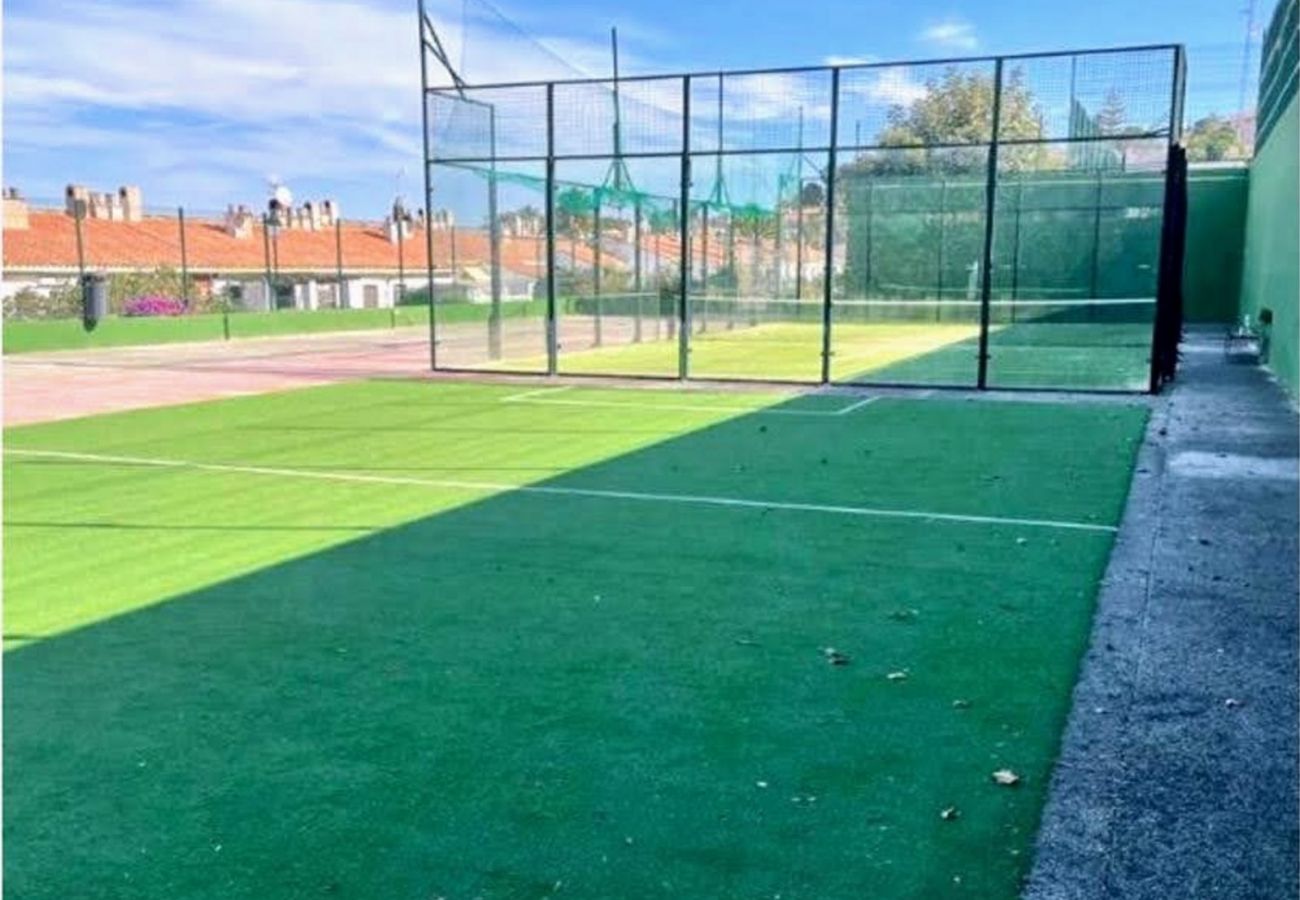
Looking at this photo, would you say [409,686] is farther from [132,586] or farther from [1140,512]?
[1140,512]

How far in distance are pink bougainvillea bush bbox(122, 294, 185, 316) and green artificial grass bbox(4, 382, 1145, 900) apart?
17673 millimetres

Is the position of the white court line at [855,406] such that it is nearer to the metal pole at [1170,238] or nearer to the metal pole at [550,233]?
the metal pole at [1170,238]

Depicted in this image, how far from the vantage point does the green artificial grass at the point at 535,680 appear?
2.91 m

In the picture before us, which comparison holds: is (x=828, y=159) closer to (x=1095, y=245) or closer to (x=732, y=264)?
(x=732, y=264)

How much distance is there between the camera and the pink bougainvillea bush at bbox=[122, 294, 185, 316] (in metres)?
24.7

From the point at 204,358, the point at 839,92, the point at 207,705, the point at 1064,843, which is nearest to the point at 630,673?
the point at 207,705

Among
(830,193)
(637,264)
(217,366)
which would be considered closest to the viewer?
(830,193)

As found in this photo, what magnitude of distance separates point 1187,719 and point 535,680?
7.07ft

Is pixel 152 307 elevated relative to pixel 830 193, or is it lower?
lower

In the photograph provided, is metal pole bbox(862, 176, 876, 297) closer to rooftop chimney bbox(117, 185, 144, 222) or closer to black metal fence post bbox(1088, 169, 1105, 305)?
black metal fence post bbox(1088, 169, 1105, 305)

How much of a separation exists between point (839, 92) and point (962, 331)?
9.03m

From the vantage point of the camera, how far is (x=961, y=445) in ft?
32.2

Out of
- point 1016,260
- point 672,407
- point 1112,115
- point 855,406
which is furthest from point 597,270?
point 1016,260

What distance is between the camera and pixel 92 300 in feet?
71.2
